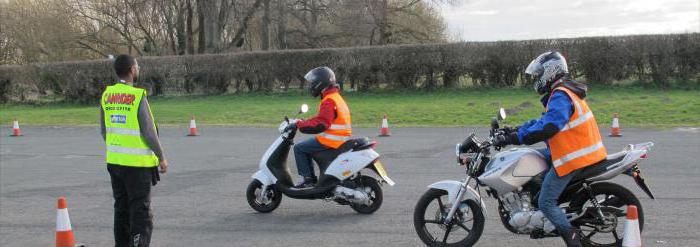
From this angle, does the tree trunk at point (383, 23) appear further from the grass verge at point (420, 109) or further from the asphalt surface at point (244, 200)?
the asphalt surface at point (244, 200)

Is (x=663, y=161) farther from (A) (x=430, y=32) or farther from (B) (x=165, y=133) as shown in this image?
(A) (x=430, y=32)

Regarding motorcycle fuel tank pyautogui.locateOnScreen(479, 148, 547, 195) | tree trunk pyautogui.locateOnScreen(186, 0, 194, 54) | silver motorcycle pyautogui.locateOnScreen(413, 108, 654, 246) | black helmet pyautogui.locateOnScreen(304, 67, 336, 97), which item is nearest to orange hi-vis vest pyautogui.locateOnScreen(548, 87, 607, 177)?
silver motorcycle pyautogui.locateOnScreen(413, 108, 654, 246)

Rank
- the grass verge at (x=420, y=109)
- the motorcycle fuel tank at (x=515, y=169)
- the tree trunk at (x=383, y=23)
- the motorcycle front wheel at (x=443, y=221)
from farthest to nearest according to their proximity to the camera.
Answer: the tree trunk at (x=383, y=23)
the grass verge at (x=420, y=109)
the motorcycle front wheel at (x=443, y=221)
the motorcycle fuel tank at (x=515, y=169)

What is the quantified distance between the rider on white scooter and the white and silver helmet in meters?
2.56

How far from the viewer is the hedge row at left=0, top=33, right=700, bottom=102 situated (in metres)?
24.2

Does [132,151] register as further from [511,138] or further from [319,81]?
[511,138]

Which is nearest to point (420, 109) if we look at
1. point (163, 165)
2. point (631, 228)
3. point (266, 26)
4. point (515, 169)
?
point (515, 169)

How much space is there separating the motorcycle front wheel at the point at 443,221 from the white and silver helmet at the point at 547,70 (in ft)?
3.80

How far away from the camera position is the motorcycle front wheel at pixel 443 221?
605 cm

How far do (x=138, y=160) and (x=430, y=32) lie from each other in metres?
37.9

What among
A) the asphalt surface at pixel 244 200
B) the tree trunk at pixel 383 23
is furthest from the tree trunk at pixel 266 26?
the asphalt surface at pixel 244 200

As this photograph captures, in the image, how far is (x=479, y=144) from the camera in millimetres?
5809

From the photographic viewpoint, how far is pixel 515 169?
18.7 ft

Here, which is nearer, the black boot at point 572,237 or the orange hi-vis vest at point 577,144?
the orange hi-vis vest at point 577,144
